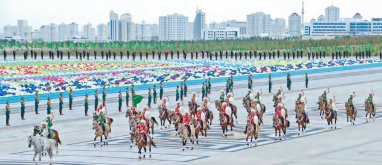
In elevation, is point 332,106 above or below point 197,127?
above

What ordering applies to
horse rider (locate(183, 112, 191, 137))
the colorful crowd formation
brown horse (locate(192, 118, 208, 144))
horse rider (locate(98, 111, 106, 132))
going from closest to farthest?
horse rider (locate(183, 112, 191, 137)) < horse rider (locate(98, 111, 106, 132)) < brown horse (locate(192, 118, 208, 144)) < the colorful crowd formation

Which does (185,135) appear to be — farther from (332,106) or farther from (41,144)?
(332,106)

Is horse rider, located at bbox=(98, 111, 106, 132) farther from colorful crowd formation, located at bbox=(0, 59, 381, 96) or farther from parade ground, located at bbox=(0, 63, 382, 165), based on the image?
colorful crowd formation, located at bbox=(0, 59, 381, 96)

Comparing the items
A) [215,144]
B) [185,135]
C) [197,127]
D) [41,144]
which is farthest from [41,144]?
[215,144]

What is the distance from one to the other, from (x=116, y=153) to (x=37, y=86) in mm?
34325

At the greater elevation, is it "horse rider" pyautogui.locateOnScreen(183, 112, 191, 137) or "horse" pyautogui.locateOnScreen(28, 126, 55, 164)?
"horse rider" pyautogui.locateOnScreen(183, 112, 191, 137)

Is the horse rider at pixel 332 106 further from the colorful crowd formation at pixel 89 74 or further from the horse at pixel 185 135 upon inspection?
the colorful crowd formation at pixel 89 74

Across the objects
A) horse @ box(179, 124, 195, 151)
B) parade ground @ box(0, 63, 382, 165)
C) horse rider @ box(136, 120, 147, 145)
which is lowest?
parade ground @ box(0, 63, 382, 165)

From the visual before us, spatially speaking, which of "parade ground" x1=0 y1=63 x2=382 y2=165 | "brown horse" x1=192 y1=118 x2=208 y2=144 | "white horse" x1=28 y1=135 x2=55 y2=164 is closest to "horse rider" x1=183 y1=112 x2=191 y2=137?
"parade ground" x1=0 y1=63 x2=382 y2=165

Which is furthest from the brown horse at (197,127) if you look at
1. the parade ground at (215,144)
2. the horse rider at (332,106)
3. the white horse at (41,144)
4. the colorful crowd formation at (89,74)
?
the colorful crowd formation at (89,74)

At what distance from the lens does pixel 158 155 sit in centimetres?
3884

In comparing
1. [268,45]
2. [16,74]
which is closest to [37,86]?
[16,74]

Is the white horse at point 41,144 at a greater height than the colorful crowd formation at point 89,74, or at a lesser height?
lesser

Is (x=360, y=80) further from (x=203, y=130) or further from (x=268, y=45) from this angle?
(x=268, y=45)
